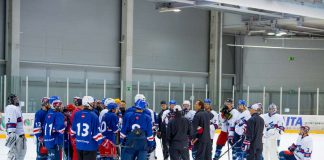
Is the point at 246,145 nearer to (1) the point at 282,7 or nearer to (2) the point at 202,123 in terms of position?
(2) the point at 202,123

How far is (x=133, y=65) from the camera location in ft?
88.7

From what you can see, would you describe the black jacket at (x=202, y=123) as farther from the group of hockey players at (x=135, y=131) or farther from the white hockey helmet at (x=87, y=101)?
the white hockey helmet at (x=87, y=101)

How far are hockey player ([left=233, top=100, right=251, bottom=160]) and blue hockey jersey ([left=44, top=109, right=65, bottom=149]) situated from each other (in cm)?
384

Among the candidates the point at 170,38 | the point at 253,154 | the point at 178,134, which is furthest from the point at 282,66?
the point at 178,134

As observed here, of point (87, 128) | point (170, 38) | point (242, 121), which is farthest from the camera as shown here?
point (170, 38)

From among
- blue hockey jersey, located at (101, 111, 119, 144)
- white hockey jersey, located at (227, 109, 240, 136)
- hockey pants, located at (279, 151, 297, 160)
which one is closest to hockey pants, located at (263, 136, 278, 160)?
white hockey jersey, located at (227, 109, 240, 136)

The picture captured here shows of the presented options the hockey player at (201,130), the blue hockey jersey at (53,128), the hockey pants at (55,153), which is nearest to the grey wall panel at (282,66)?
the hockey player at (201,130)

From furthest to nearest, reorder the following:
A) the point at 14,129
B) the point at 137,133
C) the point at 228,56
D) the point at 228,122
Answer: the point at 228,56
the point at 228,122
the point at 14,129
the point at 137,133

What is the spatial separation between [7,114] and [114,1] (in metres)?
15.5

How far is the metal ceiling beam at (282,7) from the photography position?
1587 centimetres

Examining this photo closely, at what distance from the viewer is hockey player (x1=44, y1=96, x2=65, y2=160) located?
10352 millimetres

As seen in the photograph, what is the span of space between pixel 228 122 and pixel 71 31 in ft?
44.3

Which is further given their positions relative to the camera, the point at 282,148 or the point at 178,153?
the point at 282,148

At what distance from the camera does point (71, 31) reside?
24.6 meters
